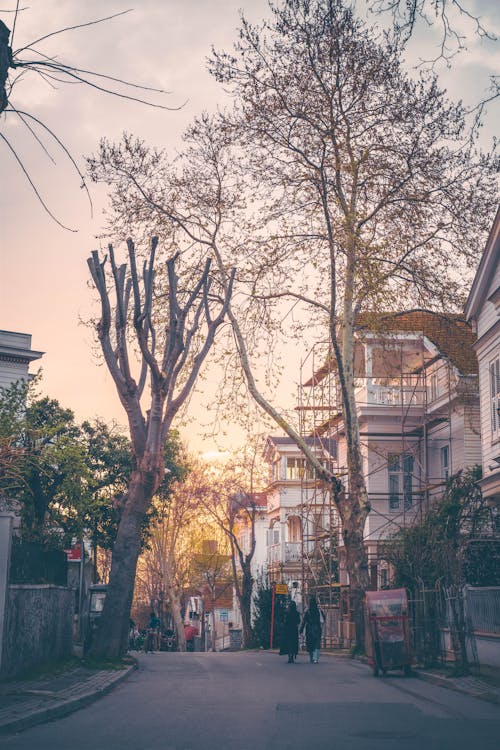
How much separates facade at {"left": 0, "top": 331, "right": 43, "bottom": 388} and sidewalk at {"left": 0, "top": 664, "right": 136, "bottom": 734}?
20.2 m

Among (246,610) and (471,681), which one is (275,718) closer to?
(471,681)

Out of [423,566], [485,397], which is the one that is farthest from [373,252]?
[423,566]

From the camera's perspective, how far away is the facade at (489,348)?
24.9m

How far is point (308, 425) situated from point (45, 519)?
14.4m

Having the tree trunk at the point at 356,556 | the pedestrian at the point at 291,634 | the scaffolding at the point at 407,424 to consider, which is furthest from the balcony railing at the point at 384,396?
the pedestrian at the point at 291,634

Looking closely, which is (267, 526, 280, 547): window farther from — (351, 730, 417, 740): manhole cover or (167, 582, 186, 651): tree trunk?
(351, 730, 417, 740): manhole cover

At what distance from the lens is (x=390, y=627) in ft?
65.8

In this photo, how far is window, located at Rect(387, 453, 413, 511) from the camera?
125 ft

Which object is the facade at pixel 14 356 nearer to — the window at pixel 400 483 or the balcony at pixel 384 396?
the balcony at pixel 384 396

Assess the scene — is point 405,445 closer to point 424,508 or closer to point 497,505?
point 424,508

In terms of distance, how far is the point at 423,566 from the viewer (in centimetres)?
2291

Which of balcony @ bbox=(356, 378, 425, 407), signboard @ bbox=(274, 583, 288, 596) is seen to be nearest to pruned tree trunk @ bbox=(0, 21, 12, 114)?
balcony @ bbox=(356, 378, 425, 407)

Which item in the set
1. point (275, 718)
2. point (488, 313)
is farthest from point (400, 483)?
point (275, 718)

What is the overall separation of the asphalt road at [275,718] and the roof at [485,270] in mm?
11318
